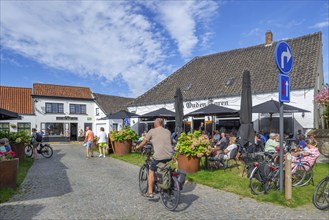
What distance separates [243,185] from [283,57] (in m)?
3.28

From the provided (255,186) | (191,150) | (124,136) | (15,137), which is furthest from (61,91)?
(255,186)

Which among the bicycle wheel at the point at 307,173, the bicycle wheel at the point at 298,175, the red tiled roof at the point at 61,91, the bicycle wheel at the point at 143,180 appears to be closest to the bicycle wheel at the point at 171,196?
the bicycle wheel at the point at 143,180

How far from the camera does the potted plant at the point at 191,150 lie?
27.0ft

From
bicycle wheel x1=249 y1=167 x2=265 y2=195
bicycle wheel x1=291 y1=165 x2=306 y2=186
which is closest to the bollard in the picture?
bicycle wheel x1=249 y1=167 x2=265 y2=195

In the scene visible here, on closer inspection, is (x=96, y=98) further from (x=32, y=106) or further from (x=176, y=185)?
(x=176, y=185)

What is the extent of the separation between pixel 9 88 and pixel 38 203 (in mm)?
35897

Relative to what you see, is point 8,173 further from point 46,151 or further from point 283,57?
point 46,151

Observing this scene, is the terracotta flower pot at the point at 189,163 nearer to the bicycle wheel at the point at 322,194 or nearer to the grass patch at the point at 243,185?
the grass patch at the point at 243,185

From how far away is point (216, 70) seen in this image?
22.4 metres

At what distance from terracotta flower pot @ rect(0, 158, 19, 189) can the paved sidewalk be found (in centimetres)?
36

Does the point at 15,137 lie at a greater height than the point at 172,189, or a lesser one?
greater

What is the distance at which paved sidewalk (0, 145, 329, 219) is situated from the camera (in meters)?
4.90

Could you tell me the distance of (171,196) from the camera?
5.33 m

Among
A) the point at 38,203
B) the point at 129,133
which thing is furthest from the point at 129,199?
the point at 129,133
